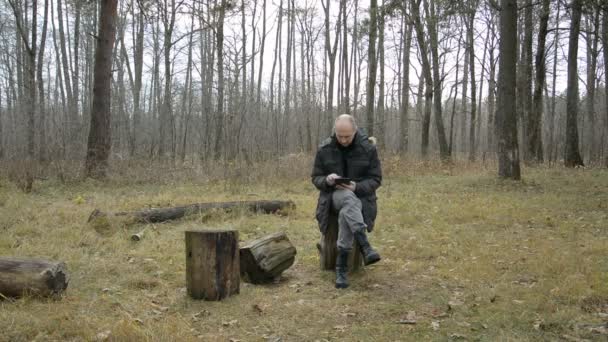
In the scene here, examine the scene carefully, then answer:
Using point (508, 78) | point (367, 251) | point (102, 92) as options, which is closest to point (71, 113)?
point (102, 92)

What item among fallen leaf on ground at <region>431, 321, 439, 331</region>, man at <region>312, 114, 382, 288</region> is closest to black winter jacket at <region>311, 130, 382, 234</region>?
man at <region>312, 114, 382, 288</region>

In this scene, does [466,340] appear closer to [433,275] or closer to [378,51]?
[433,275]

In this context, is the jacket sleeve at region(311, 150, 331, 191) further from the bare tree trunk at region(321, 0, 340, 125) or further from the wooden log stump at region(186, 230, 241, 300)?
the bare tree trunk at region(321, 0, 340, 125)

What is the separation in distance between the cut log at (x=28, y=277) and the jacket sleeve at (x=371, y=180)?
2.86 metres

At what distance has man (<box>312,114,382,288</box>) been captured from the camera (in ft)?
16.1

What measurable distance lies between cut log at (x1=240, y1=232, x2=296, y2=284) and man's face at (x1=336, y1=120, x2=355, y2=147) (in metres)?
1.25

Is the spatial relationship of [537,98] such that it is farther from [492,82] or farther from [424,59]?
[492,82]

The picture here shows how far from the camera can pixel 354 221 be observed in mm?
4836

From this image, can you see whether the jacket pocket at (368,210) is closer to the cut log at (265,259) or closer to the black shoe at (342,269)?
the black shoe at (342,269)

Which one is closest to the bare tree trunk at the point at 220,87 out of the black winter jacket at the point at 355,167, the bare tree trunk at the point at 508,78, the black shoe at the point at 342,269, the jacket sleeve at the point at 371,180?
the bare tree trunk at the point at 508,78

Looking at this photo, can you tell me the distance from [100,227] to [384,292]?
14.0 ft

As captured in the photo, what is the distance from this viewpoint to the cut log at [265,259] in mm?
4883

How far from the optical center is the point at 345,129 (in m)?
4.95

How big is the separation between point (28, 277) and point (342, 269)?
2.77 m
